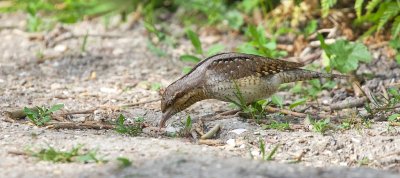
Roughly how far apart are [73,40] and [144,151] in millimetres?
3943

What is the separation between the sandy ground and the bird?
0.71 ft

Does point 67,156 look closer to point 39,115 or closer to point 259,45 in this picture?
point 39,115

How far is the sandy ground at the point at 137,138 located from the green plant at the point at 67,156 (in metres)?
0.04

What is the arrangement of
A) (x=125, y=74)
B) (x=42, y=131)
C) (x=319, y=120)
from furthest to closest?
(x=125, y=74) < (x=319, y=120) < (x=42, y=131)

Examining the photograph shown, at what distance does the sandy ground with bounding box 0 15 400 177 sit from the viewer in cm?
394

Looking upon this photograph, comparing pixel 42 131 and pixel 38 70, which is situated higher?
pixel 38 70

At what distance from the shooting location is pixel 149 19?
305 inches

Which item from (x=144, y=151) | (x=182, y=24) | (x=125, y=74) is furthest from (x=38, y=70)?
(x=144, y=151)

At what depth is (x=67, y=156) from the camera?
4145mm

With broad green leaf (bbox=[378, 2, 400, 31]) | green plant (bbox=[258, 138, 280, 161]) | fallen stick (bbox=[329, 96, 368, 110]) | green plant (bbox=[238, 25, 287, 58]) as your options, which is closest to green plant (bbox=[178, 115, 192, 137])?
green plant (bbox=[258, 138, 280, 161])

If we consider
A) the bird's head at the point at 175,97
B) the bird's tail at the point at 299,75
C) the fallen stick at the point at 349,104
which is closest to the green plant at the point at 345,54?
the fallen stick at the point at 349,104

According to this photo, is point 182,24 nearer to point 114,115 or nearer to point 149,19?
point 149,19

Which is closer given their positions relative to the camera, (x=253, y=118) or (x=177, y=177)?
(x=177, y=177)

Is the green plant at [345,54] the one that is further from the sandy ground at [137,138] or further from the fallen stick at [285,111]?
the sandy ground at [137,138]
